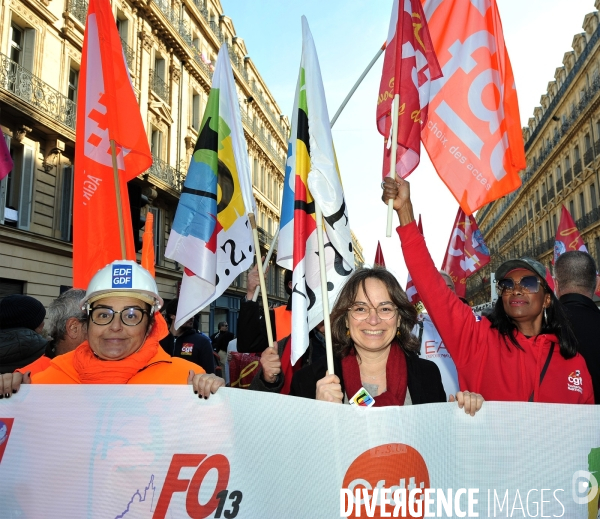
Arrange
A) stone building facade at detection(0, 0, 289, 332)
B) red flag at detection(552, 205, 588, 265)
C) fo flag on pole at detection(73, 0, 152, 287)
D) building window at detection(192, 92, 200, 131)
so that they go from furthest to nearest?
building window at detection(192, 92, 200, 131)
stone building facade at detection(0, 0, 289, 332)
red flag at detection(552, 205, 588, 265)
fo flag on pole at detection(73, 0, 152, 287)

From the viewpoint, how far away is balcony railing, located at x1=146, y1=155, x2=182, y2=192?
21016 millimetres

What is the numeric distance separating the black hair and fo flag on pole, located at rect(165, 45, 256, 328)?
176cm

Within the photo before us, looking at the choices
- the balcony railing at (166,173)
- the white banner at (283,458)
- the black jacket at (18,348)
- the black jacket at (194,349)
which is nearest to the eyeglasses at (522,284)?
the white banner at (283,458)

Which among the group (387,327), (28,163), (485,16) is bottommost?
(387,327)

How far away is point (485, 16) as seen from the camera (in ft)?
13.5

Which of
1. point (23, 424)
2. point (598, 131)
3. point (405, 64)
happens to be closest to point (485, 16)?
point (405, 64)

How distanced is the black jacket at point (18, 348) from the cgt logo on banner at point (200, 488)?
1.59 metres

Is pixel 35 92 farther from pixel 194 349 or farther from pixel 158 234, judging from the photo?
pixel 194 349

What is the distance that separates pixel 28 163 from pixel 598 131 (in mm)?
29865

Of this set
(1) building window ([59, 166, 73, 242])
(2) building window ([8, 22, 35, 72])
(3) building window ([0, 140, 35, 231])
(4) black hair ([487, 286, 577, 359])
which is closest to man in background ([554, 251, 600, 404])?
(4) black hair ([487, 286, 577, 359])

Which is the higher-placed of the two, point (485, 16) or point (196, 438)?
point (485, 16)

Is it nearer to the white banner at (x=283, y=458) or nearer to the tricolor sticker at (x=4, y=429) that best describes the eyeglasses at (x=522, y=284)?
the white banner at (x=283, y=458)

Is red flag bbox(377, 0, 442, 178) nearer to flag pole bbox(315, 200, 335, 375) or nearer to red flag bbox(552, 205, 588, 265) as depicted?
flag pole bbox(315, 200, 335, 375)

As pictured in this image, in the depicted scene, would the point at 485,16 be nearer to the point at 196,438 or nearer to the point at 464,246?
the point at 196,438
